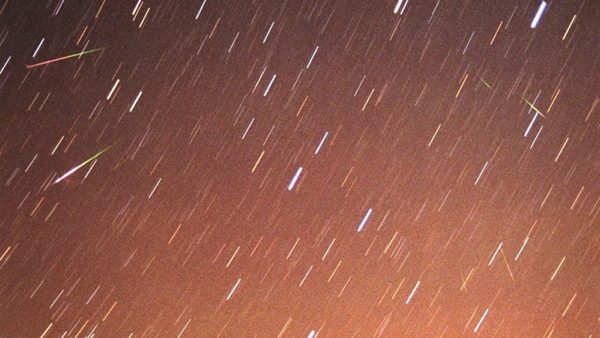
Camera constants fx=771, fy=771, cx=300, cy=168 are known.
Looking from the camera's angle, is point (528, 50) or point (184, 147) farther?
point (528, 50)

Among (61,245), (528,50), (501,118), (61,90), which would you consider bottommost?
(61,245)

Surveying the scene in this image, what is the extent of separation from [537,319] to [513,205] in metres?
0.30

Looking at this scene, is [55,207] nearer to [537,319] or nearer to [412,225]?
[412,225]

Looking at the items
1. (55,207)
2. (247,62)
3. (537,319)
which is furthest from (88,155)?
(537,319)

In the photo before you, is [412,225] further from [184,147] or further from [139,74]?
[139,74]

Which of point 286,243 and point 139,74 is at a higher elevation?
point 139,74

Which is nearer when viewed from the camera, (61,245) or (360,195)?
(61,245)

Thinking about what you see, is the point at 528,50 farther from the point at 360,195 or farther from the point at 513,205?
the point at 360,195

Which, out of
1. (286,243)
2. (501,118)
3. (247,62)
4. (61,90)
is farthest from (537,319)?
(61,90)

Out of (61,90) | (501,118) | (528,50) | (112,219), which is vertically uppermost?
(528,50)

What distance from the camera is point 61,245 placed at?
175 cm

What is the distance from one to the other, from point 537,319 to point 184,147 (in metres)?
0.99

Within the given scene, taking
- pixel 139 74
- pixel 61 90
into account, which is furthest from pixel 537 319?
pixel 61 90

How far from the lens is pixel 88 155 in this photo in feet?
5.74
